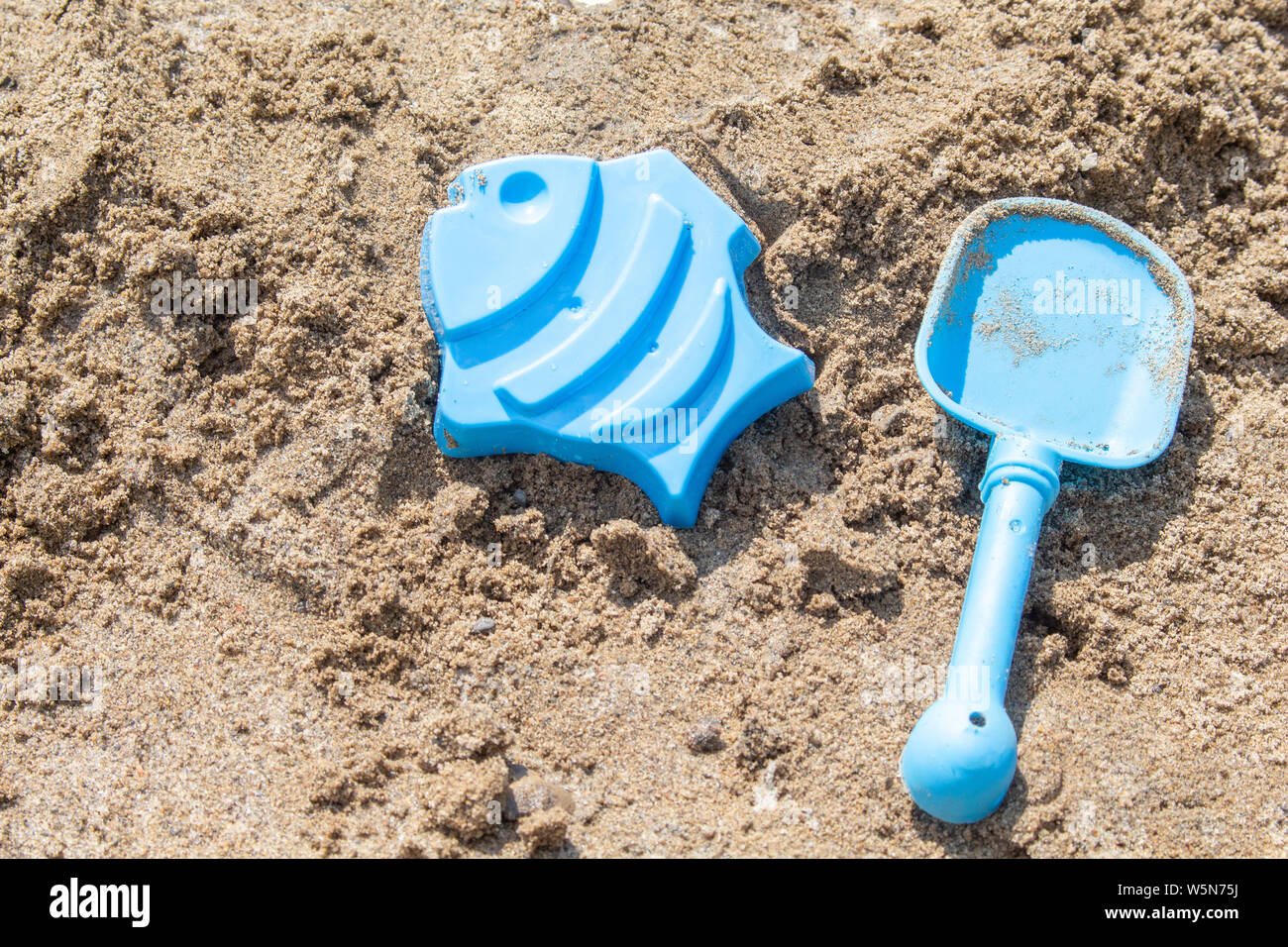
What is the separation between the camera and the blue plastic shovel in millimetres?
1587

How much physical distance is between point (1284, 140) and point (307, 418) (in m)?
1.84

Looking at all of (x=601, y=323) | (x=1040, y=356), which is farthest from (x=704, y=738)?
(x=1040, y=356)

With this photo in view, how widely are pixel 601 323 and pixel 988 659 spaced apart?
0.75 m

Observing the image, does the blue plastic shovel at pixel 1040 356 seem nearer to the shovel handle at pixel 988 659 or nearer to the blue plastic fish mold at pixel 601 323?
the shovel handle at pixel 988 659

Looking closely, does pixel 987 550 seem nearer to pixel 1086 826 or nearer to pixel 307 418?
pixel 1086 826

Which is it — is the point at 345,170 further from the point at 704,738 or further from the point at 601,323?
the point at 704,738

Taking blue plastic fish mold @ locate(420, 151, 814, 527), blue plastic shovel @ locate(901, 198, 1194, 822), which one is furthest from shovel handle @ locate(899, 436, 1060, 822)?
blue plastic fish mold @ locate(420, 151, 814, 527)

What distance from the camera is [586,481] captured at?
1718 mm

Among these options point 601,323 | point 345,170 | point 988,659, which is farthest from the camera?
point 345,170

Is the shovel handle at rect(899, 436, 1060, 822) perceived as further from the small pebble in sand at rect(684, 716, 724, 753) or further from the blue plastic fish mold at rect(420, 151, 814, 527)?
the blue plastic fish mold at rect(420, 151, 814, 527)

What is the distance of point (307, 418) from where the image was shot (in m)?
1.71

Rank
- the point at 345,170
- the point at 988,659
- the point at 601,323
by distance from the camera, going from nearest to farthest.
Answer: the point at 988,659, the point at 601,323, the point at 345,170

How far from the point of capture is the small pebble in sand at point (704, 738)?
4.95 ft

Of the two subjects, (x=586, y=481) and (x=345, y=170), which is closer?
(x=586, y=481)
